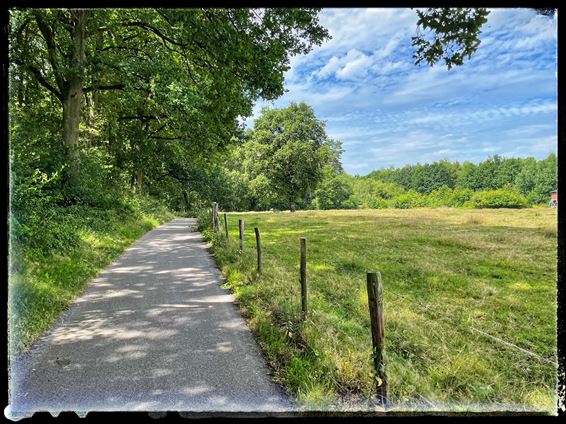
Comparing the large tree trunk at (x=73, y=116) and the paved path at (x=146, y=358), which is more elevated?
the large tree trunk at (x=73, y=116)

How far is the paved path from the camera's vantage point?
9.82 feet

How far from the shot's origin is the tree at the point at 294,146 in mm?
3404

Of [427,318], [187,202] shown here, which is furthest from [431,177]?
[187,202]

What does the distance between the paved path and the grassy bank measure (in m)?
0.22

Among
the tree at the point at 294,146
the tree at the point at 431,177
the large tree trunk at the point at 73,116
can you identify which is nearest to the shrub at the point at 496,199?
the tree at the point at 431,177

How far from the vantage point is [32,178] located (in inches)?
271

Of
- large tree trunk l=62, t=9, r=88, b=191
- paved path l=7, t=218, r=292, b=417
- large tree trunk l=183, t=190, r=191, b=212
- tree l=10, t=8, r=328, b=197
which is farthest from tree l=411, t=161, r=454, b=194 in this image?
large tree trunk l=183, t=190, r=191, b=212

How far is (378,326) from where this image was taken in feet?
10.6

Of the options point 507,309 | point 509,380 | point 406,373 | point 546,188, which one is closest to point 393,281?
point 507,309

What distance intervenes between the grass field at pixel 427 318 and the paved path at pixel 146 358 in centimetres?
40

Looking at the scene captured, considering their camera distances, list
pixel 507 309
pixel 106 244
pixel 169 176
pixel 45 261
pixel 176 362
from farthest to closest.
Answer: pixel 169 176, pixel 106 244, pixel 45 261, pixel 507 309, pixel 176 362

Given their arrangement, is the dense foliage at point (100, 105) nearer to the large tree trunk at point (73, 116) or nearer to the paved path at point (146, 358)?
the large tree trunk at point (73, 116)
